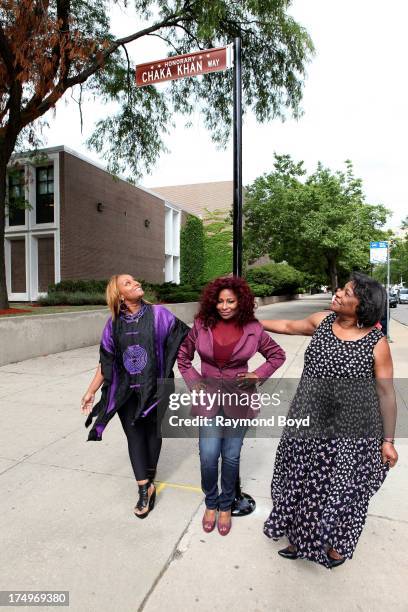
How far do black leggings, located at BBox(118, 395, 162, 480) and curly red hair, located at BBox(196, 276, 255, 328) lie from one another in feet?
2.44

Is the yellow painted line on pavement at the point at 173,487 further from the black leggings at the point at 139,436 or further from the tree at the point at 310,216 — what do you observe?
the tree at the point at 310,216

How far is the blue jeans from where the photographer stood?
8.02ft

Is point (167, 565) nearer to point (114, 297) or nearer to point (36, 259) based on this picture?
point (114, 297)

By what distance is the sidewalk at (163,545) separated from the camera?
6.48 feet

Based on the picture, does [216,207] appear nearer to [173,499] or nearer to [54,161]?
[54,161]

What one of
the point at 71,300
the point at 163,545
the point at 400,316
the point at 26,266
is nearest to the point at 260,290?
the point at 400,316

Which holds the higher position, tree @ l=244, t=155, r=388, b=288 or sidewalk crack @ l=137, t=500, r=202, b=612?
tree @ l=244, t=155, r=388, b=288

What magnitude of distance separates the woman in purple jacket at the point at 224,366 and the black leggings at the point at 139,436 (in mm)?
443

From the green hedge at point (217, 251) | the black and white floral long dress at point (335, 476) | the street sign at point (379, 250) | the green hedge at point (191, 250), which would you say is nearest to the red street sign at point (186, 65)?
the black and white floral long dress at point (335, 476)

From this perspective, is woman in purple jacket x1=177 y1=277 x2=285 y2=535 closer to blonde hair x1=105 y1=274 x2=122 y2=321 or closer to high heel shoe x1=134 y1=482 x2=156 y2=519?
high heel shoe x1=134 y1=482 x2=156 y2=519

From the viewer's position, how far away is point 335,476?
209 cm

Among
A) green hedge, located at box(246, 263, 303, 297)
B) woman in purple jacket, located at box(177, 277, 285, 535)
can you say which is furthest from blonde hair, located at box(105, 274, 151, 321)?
green hedge, located at box(246, 263, 303, 297)

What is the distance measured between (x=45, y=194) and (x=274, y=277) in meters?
23.9

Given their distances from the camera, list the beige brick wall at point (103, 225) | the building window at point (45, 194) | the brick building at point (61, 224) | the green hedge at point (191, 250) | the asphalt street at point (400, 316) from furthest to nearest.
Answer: the green hedge at point (191, 250)
the asphalt street at point (400, 316)
the building window at point (45, 194)
the beige brick wall at point (103, 225)
the brick building at point (61, 224)
